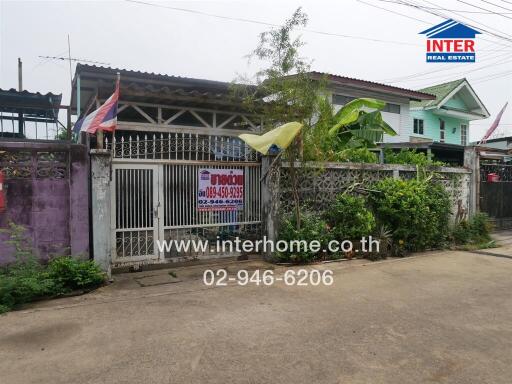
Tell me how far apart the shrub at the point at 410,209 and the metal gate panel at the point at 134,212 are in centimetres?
475

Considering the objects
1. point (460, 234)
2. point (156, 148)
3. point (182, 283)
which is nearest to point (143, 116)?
point (156, 148)

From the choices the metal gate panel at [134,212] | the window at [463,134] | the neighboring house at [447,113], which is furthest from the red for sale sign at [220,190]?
the window at [463,134]

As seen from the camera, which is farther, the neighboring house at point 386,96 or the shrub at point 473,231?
the neighboring house at point 386,96

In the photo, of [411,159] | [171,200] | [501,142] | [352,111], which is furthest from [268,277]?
[501,142]

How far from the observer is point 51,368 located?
3.47m

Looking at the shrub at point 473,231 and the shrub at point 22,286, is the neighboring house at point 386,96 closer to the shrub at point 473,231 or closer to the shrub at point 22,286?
the shrub at point 473,231

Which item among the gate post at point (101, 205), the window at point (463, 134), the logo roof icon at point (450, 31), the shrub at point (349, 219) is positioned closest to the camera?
the gate post at point (101, 205)

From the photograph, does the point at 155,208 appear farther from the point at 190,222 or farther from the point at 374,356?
the point at 374,356

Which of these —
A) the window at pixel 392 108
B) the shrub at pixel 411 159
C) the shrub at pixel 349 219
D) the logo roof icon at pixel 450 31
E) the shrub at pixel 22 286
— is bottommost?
the shrub at pixel 22 286

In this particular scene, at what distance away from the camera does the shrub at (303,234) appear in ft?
24.7

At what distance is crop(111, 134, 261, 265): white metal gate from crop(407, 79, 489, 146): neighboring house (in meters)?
13.5

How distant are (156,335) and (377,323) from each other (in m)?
2.49

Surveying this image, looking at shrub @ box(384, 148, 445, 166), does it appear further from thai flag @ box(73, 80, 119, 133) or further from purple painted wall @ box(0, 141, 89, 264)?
purple painted wall @ box(0, 141, 89, 264)

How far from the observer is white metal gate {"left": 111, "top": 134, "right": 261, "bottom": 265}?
6734 mm
